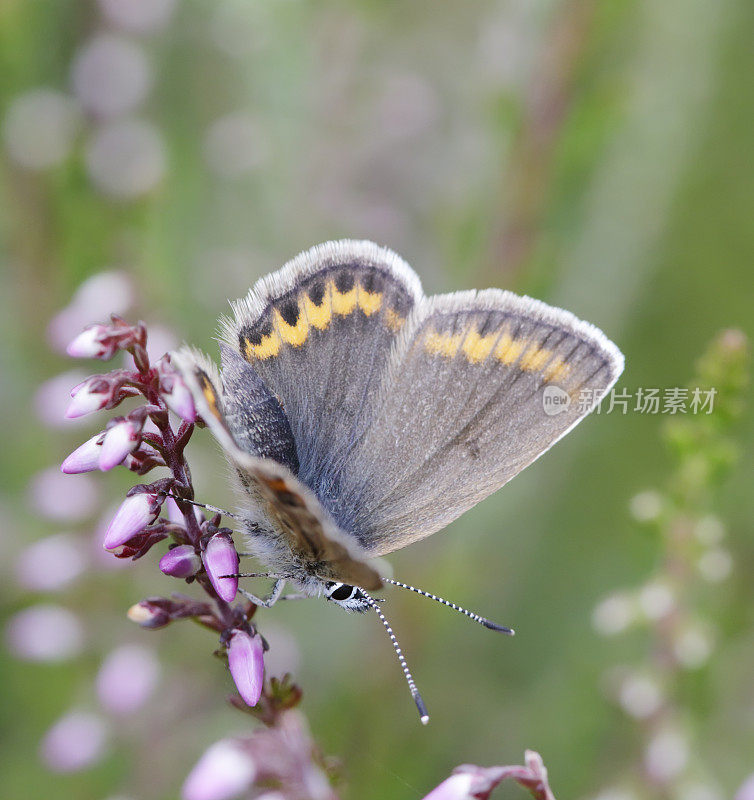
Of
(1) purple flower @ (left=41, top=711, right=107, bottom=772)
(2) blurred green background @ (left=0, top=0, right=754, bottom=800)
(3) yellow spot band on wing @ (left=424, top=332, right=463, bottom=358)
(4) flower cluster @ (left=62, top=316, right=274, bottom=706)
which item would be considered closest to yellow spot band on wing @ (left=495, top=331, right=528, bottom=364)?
(3) yellow spot band on wing @ (left=424, top=332, right=463, bottom=358)

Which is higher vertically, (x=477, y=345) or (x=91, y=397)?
(x=477, y=345)

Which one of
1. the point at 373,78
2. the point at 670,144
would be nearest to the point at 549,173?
the point at 670,144

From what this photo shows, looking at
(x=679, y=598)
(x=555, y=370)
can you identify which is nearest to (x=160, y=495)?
(x=555, y=370)

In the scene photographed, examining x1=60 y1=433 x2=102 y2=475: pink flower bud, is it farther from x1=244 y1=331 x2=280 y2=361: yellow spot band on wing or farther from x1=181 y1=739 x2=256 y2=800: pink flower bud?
x1=244 y1=331 x2=280 y2=361: yellow spot band on wing

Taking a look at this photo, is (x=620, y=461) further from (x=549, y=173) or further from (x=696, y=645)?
(x=696, y=645)

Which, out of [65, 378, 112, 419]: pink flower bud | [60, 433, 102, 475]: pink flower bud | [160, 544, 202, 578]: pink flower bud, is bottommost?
[160, 544, 202, 578]: pink flower bud

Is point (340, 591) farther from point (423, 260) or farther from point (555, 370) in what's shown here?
point (423, 260)
